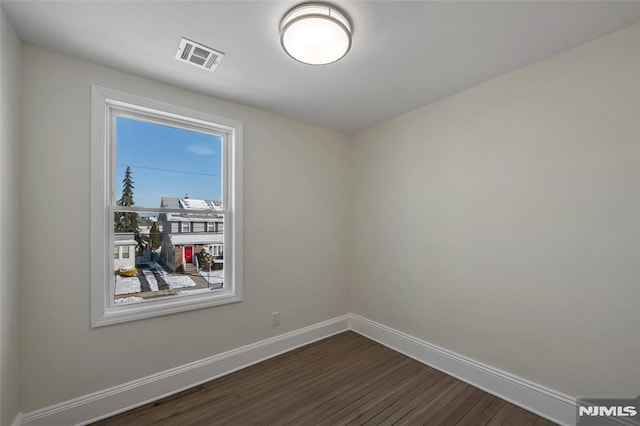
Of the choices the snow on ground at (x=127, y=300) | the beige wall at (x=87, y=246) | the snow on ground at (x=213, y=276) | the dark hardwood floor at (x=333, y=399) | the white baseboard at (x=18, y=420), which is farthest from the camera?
the snow on ground at (x=213, y=276)

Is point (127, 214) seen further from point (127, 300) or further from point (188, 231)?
point (127, 300)

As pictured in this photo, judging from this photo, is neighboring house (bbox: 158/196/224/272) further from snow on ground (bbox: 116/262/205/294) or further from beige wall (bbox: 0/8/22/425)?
beige wall (bbox: 0/8/22/425)

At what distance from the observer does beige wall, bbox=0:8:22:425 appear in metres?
1.46

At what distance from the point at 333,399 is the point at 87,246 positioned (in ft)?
7.18

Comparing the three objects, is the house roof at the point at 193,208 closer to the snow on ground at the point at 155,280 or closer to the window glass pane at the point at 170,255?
the window glass pane at the point at 170,255

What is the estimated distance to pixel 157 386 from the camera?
213 cm

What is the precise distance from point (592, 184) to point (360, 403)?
2.26 meters

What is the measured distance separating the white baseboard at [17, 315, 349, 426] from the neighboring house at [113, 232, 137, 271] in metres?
0.90

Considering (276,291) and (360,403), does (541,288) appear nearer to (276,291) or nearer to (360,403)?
(360,403)

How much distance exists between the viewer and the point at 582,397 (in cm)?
179

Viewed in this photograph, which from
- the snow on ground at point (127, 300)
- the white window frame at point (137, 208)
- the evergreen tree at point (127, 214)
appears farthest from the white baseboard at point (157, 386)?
the evergreen tree at point (127, 214)

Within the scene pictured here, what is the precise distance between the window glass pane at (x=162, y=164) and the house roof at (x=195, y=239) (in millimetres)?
284

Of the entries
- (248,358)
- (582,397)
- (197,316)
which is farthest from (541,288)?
(197,316)

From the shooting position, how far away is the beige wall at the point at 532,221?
1676mm
